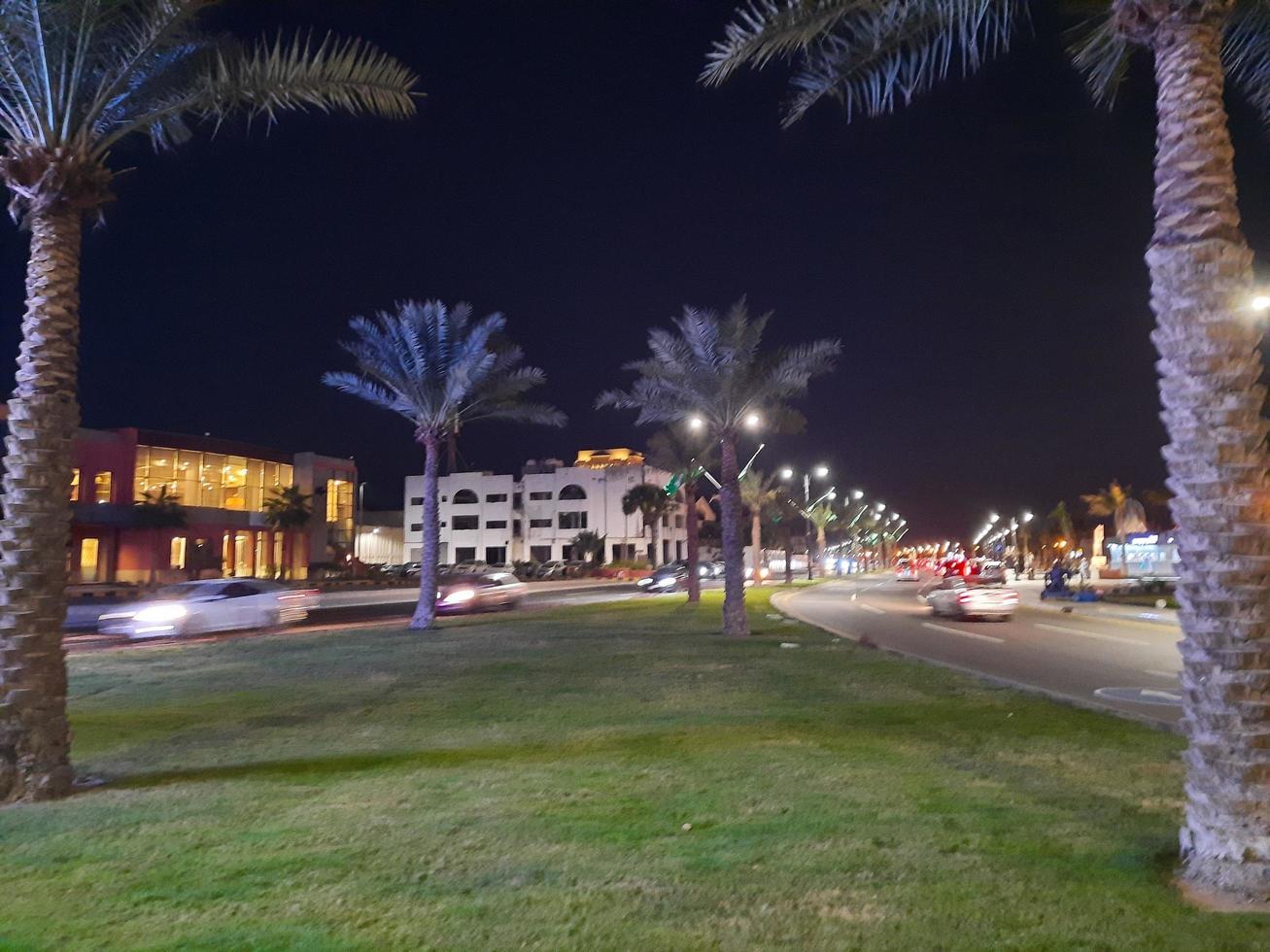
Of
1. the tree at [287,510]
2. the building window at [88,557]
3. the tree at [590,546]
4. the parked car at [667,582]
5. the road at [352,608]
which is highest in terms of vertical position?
the tree at [287,510]

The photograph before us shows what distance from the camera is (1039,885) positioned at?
220 inches

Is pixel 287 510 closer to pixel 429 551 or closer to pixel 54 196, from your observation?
pixel 429 551

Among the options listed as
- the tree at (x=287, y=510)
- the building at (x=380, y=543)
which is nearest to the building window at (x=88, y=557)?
the tree at (x=287, y=510)

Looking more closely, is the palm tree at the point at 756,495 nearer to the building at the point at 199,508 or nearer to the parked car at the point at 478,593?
the parked car at the point at 478,593

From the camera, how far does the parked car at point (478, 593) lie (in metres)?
35.3

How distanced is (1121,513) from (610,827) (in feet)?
240

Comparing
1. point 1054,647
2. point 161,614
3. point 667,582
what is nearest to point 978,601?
point 1054,647

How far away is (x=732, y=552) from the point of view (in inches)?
958

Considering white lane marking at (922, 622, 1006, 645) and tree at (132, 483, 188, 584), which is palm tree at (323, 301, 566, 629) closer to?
white lane marking at (922, 622, 1006, 645)

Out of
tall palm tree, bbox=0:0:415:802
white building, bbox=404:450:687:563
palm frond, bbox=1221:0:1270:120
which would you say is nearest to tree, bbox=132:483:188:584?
white building, bbox=404:450:687:563

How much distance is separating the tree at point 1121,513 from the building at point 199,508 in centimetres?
5216

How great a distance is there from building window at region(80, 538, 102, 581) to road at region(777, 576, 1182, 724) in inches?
1599

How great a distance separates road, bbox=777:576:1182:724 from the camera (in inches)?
579

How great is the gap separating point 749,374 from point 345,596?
31132 mm
